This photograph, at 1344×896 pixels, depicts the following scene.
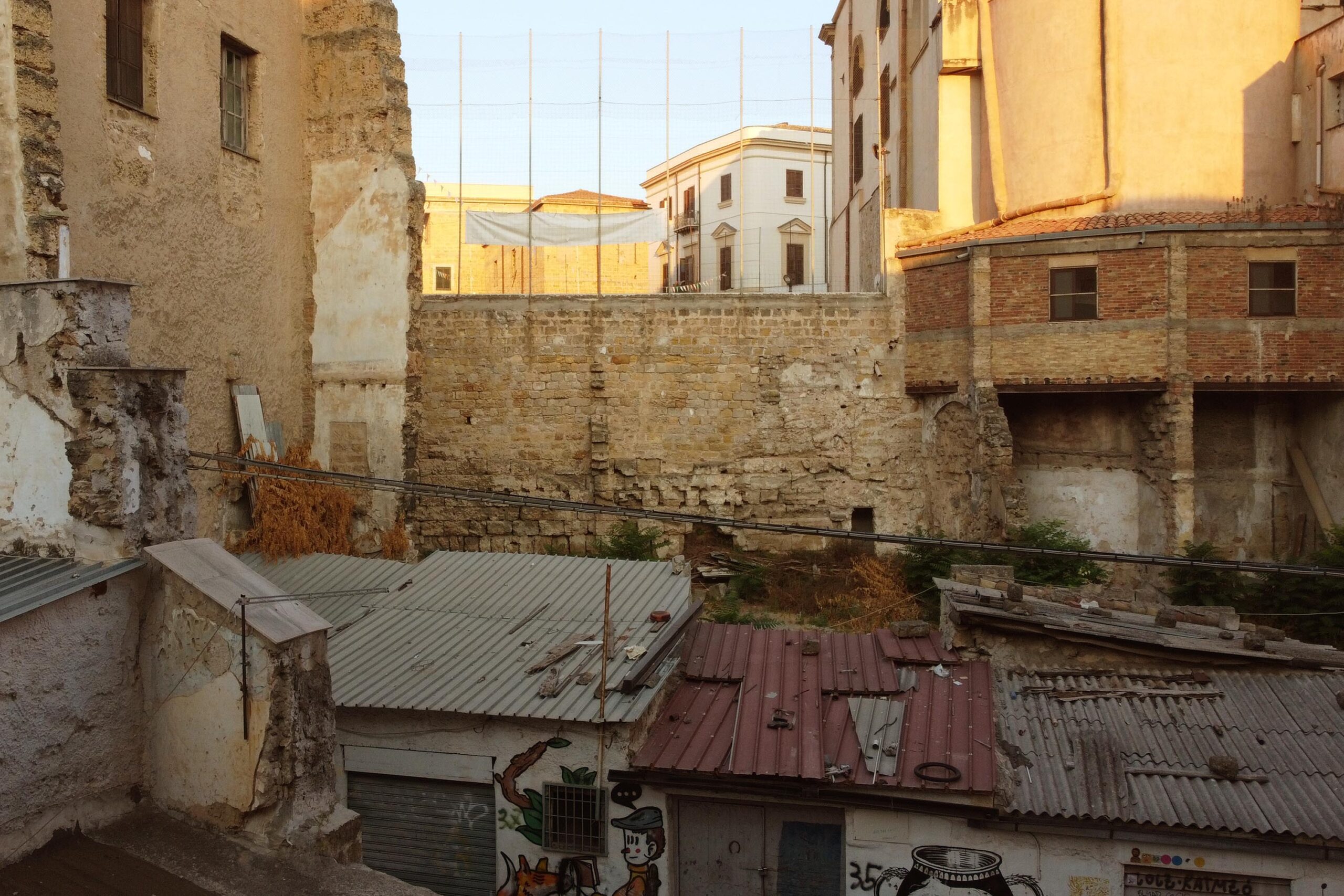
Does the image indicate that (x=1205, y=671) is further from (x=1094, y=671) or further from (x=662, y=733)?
(x=662, y=733)

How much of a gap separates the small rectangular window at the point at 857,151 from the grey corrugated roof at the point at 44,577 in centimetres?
2274

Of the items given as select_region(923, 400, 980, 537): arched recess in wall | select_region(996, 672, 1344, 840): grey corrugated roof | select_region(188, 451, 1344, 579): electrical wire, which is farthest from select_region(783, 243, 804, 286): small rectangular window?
select_region(996, 672, 1344, 840): grey corrugated roof

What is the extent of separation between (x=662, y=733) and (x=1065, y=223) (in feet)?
39.6

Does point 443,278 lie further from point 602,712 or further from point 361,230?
point 602,712

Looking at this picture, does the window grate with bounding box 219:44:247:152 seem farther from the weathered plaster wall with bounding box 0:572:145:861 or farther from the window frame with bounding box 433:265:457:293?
the window frame with bounding box 433:265:457:293

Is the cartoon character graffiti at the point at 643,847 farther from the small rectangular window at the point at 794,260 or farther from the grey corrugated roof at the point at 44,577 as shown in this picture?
the small rectangular window at the point at 794,260

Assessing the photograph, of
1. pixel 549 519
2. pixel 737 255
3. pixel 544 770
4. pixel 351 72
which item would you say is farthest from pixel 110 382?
pixel 737 255

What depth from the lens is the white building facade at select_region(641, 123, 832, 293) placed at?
40875mm

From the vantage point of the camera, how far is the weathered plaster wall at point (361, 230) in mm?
16266

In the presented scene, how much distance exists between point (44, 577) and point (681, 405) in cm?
1312

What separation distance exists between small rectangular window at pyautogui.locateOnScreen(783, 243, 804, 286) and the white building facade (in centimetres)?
3

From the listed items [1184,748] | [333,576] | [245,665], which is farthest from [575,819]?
[1184,748]

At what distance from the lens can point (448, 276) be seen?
118 feet

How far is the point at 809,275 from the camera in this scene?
4131cm
